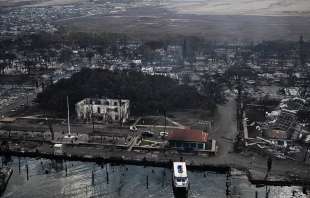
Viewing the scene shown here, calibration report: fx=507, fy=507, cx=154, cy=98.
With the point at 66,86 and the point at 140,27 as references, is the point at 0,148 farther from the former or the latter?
the point at 140,27

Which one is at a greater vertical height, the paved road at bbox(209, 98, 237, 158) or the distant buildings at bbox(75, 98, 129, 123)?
Result: the distant buildings at bbox(75, 98, 129, 123)

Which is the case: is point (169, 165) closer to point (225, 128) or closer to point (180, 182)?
point (180, 182)

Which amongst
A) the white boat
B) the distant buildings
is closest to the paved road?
the white boat

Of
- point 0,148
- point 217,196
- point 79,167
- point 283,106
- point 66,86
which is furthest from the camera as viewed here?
point 66,86

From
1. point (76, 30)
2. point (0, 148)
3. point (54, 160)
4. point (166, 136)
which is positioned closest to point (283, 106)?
point (166, 136)

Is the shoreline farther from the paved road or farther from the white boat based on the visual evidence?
the white boat

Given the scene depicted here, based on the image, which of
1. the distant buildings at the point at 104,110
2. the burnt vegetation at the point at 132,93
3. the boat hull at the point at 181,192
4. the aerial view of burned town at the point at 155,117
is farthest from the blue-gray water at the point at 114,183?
the burnt vegetation at the point at 132,93
